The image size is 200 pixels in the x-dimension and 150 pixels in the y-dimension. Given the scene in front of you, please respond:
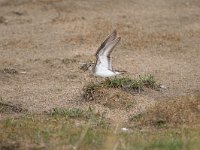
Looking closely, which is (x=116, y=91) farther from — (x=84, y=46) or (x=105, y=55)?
(x=84, y=46)

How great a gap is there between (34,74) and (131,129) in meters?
3.38

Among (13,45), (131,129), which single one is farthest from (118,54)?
(131,129)

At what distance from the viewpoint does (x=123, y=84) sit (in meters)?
9.38

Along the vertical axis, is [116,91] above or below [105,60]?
below

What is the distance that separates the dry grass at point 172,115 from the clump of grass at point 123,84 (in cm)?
104

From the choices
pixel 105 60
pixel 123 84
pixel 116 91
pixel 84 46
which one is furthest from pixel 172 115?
pixel 84 46

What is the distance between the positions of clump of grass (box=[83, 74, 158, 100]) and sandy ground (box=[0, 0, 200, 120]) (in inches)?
7.3

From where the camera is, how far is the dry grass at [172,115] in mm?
7871

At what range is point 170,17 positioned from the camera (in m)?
14.9

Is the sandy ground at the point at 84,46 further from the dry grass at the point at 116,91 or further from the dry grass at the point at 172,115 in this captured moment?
the dry grass at the point at 172,115

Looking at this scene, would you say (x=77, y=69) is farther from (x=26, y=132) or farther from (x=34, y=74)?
(x=26, y=132)

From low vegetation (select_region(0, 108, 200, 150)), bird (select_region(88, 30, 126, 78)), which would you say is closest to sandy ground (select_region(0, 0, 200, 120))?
bird (select_region(88, 30, 126, 78))

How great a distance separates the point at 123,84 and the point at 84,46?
10.6ft

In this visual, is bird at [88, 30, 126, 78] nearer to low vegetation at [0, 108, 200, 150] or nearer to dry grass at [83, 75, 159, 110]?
dry grass at [83, 75, 159, 110]
